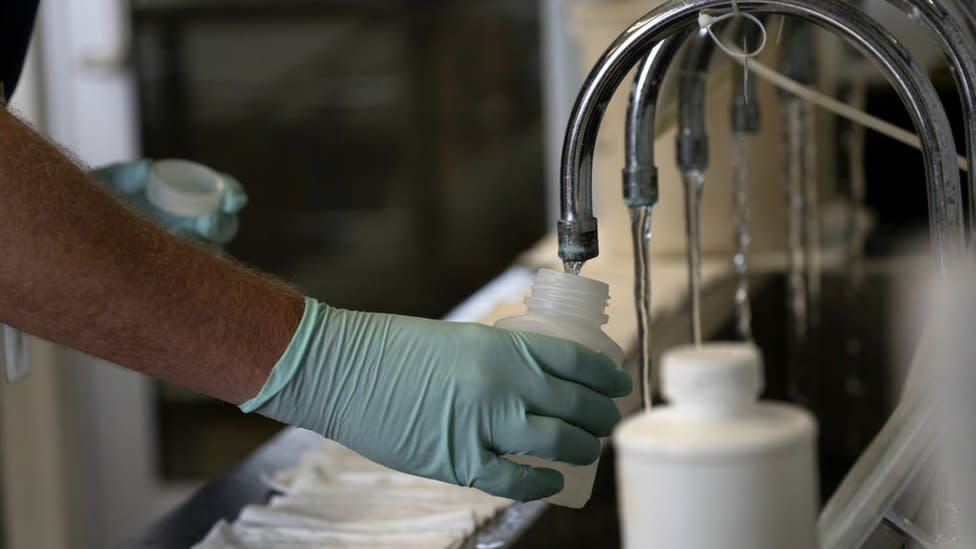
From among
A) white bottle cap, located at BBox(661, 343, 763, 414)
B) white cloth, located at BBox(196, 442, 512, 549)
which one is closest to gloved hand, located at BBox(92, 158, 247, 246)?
white cloth, located at BBox(196, 442, 512, 549)

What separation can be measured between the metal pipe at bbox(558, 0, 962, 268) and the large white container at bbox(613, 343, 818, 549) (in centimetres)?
23

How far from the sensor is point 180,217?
4.40ft

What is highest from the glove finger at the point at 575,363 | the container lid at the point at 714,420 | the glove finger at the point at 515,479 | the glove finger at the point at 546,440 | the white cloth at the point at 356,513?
the container lid at the point at 714,420

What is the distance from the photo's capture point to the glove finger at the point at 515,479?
A: 0.78 meters

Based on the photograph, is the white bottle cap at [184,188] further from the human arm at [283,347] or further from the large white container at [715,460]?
the large white container at [715,460]

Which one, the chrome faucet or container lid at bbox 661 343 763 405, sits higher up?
the chrome faucet

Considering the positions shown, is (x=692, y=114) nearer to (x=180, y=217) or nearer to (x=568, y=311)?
(x=568, y=311)

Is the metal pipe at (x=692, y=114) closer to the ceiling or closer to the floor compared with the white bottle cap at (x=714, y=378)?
closer to the ceiling

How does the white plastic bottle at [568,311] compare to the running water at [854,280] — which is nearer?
the white plastic bottle at [568,311]

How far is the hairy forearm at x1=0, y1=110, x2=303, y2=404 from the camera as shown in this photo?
31.1 inches

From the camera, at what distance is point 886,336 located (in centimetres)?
183

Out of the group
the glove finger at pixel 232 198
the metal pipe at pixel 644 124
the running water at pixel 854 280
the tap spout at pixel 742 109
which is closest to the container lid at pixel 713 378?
the metal pipe at pixel 644 124

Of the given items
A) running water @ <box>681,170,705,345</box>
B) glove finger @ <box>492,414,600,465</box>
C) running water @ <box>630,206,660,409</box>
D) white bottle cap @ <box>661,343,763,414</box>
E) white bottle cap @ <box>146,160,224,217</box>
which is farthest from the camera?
white bottle cap @ <box>146,160,224,217</box>

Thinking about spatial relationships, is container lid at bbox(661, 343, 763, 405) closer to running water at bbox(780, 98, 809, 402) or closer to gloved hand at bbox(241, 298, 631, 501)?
gloved hand at bbox(241, 298, 631, 501)
